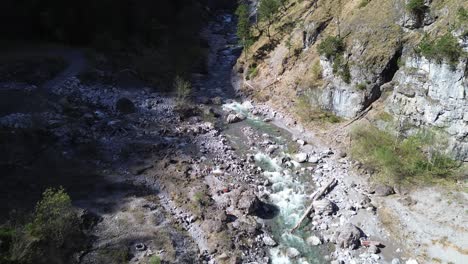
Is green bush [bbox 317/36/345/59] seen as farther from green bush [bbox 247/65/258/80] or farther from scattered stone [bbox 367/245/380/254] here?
scattered stone [bbox 367/245/380/254]

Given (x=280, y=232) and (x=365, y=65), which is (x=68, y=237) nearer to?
(x=280, y=232)

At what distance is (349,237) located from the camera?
3259 cm

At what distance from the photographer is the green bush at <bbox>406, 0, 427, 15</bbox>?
4347 cm

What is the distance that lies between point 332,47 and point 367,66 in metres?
4.98

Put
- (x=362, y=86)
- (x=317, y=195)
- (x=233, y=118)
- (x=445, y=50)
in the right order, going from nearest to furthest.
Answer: (x=317, y=195), (x=445, y=50), (x=362, y=86), (x=233, y=118)

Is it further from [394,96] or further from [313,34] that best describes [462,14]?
[313,34]

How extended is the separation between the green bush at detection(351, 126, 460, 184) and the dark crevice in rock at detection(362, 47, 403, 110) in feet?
15.8

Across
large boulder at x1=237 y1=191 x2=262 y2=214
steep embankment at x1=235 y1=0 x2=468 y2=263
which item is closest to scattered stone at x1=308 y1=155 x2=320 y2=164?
steep embankment at x1=235 y1=0 x2=468 y2=263

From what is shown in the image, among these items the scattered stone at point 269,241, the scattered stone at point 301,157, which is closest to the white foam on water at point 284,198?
the scattered stone at point 269,241

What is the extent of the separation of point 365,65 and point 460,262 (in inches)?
927

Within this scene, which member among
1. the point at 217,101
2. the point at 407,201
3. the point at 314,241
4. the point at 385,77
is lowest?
the point at 314,241

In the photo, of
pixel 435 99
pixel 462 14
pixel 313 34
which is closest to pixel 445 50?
pixel 462 14

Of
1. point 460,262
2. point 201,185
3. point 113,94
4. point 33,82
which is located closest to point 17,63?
point 33,82

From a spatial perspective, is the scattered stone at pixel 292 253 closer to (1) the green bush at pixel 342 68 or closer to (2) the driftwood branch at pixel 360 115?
(2) the driftwood branch at pixel 360 115
